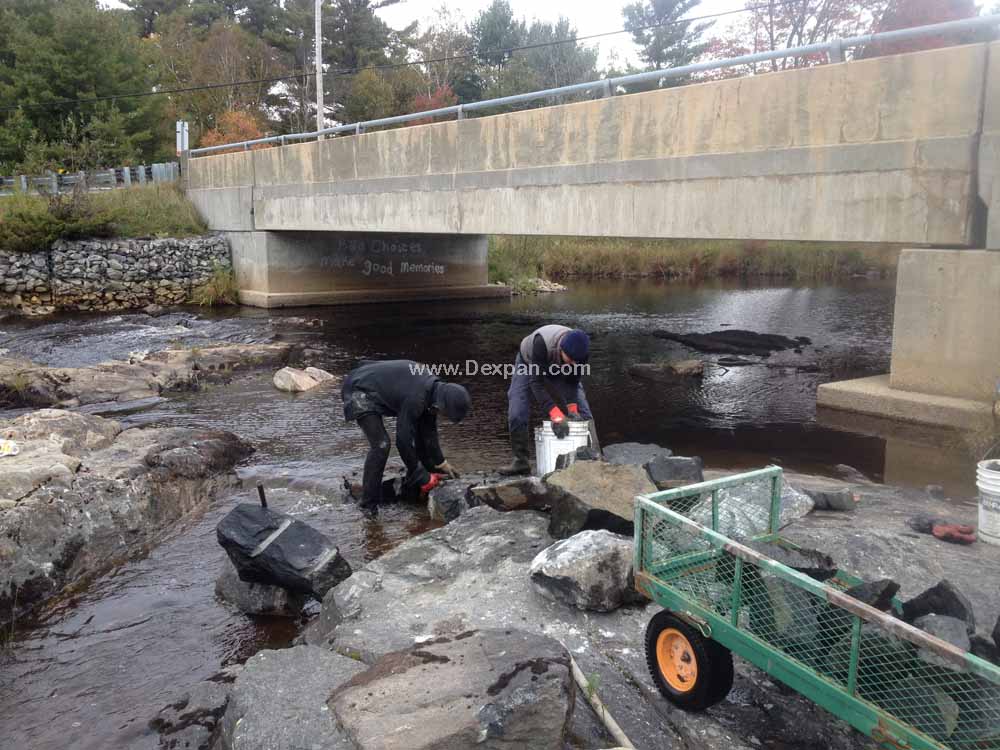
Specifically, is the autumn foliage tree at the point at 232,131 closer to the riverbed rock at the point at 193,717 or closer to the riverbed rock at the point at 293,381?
the riverbed rock at the point at 293,381

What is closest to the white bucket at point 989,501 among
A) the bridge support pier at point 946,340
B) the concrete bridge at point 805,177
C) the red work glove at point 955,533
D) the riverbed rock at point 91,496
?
the red work glove at point 955,533

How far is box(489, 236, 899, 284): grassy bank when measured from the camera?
106 feet

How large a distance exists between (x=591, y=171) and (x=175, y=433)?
6813 mm

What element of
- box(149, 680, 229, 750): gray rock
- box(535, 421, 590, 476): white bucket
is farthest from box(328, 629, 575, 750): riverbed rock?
box(535, 421, 590, 476): white bucket

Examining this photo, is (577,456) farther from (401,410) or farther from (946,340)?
(946,340)

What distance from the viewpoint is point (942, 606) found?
137 inches

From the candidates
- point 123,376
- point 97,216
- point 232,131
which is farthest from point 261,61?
point 123,376

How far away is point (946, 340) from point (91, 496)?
8436 millimetres

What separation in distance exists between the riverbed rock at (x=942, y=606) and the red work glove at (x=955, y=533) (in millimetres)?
1792

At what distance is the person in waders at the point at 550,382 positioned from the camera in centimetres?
652

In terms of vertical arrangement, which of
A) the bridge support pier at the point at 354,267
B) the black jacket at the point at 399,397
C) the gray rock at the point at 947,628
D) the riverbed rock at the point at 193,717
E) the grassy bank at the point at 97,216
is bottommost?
the riverbed rock at the point at 193,717

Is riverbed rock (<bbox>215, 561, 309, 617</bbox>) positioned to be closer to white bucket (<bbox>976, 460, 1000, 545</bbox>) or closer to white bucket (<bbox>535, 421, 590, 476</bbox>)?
white bucket (<bbox>535, 421, 590, 476</bbox>)

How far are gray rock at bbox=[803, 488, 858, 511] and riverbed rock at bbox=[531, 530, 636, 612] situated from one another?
6.87 ft

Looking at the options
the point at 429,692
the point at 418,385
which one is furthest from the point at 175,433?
the point at 429,692
